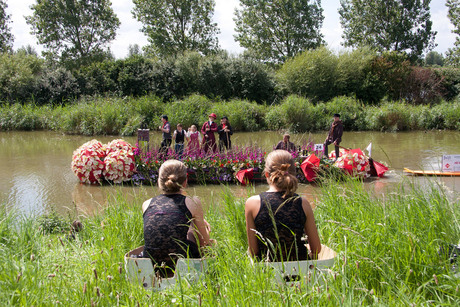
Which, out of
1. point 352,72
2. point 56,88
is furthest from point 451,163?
point 56,88

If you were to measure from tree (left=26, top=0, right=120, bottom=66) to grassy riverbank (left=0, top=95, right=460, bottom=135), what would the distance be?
22.0 metres

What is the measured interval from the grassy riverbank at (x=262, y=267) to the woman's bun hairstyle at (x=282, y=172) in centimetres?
37

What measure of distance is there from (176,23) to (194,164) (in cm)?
3748

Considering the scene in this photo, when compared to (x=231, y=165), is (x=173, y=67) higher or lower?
higher

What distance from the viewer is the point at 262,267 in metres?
2.51

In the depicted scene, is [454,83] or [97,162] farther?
[454,83]

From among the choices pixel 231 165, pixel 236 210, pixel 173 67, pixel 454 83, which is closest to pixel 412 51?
pixel 454 83

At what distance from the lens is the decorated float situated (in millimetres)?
9484

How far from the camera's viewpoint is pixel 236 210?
4.06 m

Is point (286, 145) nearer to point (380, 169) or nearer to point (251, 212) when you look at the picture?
point (380, 169)

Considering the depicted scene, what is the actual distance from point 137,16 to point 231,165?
3912 cm

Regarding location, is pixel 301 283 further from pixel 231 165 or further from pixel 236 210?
pixel 231 165

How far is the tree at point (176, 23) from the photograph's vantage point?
4312cm

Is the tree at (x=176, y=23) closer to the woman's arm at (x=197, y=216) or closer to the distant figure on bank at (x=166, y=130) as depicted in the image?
the distant figure on bank at (x=166, y=130)
